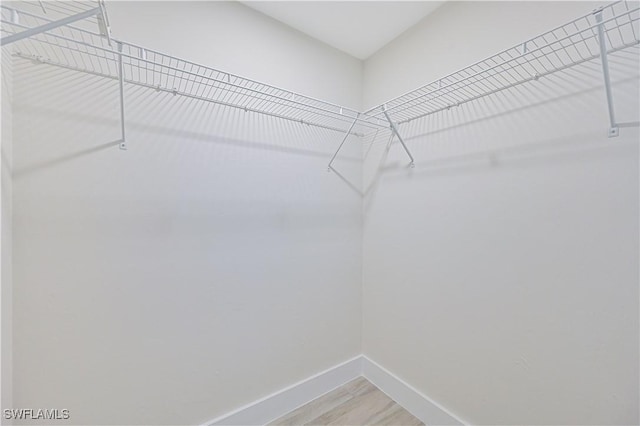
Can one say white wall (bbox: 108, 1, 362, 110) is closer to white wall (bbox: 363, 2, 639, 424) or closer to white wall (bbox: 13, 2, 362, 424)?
white wall (bbox: 13, 2, 362, 424)

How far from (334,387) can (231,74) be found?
73.8 inches

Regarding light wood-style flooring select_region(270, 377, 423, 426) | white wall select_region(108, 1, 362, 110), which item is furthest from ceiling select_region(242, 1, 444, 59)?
light wood-style flooring select_region(270, 377, 423, 426)

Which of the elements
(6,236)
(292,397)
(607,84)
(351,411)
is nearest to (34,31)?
(6,236)

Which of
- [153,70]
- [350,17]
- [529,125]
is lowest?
[529,125]

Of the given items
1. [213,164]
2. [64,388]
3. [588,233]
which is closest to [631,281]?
[588,233]

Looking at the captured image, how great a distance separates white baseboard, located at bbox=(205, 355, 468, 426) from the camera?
1.38 metres

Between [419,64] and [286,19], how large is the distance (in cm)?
81

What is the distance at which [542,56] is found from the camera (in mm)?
922

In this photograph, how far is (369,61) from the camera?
73.0 inches

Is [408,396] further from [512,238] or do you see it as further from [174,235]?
[174,235]

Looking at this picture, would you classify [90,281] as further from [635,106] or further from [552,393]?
[635,106]

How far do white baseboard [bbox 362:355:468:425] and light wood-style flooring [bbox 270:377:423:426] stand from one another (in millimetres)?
34

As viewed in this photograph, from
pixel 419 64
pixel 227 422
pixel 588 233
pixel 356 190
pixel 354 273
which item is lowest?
pixel 227 422

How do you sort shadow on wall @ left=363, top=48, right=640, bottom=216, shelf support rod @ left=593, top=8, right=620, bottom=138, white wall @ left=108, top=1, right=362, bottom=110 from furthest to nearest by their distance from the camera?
1. white wall @ left=108, top=1, right=362, bottom=110
2. shadow on wall @ left=363, top=48, right=640, bottom=216
3. shelf support rod @ left=593, top=8, right=620, bottom=138
